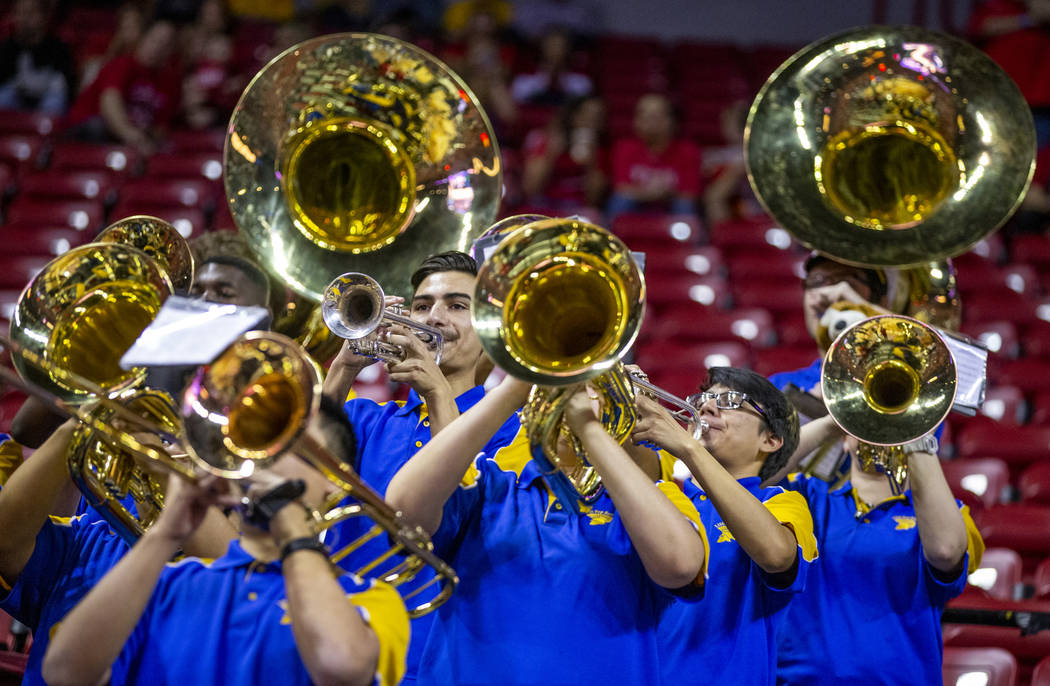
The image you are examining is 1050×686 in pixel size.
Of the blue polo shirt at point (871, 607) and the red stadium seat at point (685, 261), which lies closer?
the blue polo shirt at point (871, 607)

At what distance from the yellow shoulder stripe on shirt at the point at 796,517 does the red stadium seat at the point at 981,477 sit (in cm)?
199

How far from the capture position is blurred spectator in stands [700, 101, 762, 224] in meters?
6.84

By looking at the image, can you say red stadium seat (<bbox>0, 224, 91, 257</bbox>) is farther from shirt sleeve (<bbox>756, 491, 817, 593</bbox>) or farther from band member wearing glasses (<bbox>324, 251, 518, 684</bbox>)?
shirt sleeve (<bbox>756, 491, 817, 593</bbox>)

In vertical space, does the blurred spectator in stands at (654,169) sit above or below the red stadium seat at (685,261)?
above

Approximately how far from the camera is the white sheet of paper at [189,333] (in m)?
1.65

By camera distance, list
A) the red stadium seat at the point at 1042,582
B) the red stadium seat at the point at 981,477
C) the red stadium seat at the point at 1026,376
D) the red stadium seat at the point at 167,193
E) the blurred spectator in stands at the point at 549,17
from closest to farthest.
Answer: the red stadium seat at the point at 1042,582 < the red stadium seat at the point at 981,477 < the red stadium seat at the point at 1026,376 < the red stadium seat at the point at 167,193 < the blurred spectator in stands at the point at 549,17

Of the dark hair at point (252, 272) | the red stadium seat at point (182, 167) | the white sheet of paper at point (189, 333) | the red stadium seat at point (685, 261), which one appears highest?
the white sheet of paper at point (189, 333)

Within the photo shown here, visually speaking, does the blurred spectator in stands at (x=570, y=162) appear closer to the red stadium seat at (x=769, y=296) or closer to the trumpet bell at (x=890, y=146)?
the red stadium seat at (x=769, y=296)

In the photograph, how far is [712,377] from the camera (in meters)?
2.91

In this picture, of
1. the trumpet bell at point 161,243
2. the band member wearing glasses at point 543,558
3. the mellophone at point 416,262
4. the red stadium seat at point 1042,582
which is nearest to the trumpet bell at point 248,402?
the mellophone at point 416,262

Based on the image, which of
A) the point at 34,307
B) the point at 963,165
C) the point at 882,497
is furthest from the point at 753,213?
the point at 34,307

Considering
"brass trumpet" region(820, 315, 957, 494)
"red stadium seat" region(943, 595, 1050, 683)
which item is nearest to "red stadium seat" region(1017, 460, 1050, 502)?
"red stadium seat" region(943, 595, 1050, 683)

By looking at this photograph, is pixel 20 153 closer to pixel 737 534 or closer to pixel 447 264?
pixel 447 264

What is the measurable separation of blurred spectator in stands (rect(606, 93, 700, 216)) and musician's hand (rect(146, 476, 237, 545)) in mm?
5132
